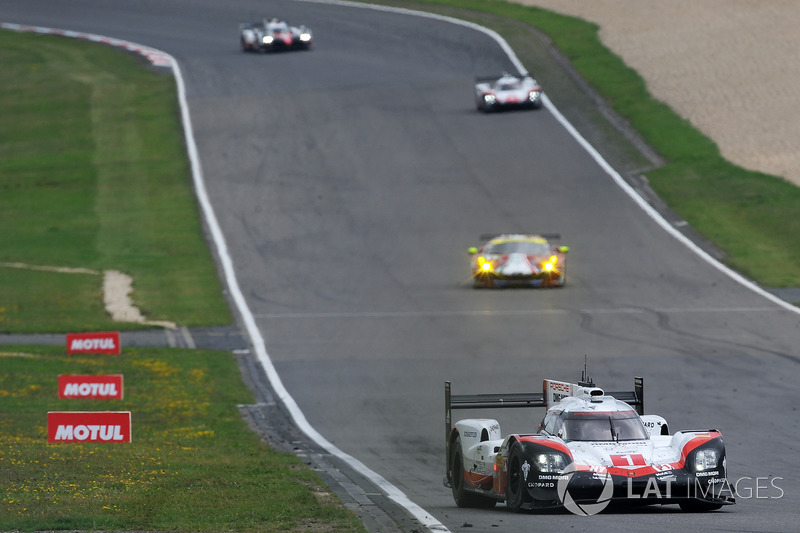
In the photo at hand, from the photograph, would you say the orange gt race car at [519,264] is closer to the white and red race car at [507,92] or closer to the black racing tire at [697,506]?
the white and red race car at [507,92]

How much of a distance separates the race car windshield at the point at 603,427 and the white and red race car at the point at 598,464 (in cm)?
1

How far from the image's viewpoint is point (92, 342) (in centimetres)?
2839

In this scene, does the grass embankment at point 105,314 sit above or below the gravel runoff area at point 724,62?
below

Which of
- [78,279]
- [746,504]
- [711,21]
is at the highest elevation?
[711,21]

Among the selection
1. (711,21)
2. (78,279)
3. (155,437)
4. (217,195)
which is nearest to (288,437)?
(155,437)

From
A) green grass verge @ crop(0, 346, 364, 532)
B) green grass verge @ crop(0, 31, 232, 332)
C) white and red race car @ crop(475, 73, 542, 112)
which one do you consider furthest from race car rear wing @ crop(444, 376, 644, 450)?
white and red race car @ crop(475, 73, 542, 112)

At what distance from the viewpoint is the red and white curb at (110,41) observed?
70.0 metres

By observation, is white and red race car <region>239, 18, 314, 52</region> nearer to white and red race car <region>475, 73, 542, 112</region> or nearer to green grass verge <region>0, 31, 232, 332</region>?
green grass verge <region>0, 31, 232, 332</region>

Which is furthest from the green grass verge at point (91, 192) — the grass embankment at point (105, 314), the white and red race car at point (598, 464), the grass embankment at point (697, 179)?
the white and red race car at point (598, 464)

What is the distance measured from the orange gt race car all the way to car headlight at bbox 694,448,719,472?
71.3 feet

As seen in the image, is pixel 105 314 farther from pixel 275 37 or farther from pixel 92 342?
pixel 275 37

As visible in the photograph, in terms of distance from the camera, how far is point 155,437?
21.3 metres

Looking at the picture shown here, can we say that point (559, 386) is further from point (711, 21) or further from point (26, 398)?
point (711, 21)

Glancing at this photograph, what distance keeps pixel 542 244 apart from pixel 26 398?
1639 centimetres
